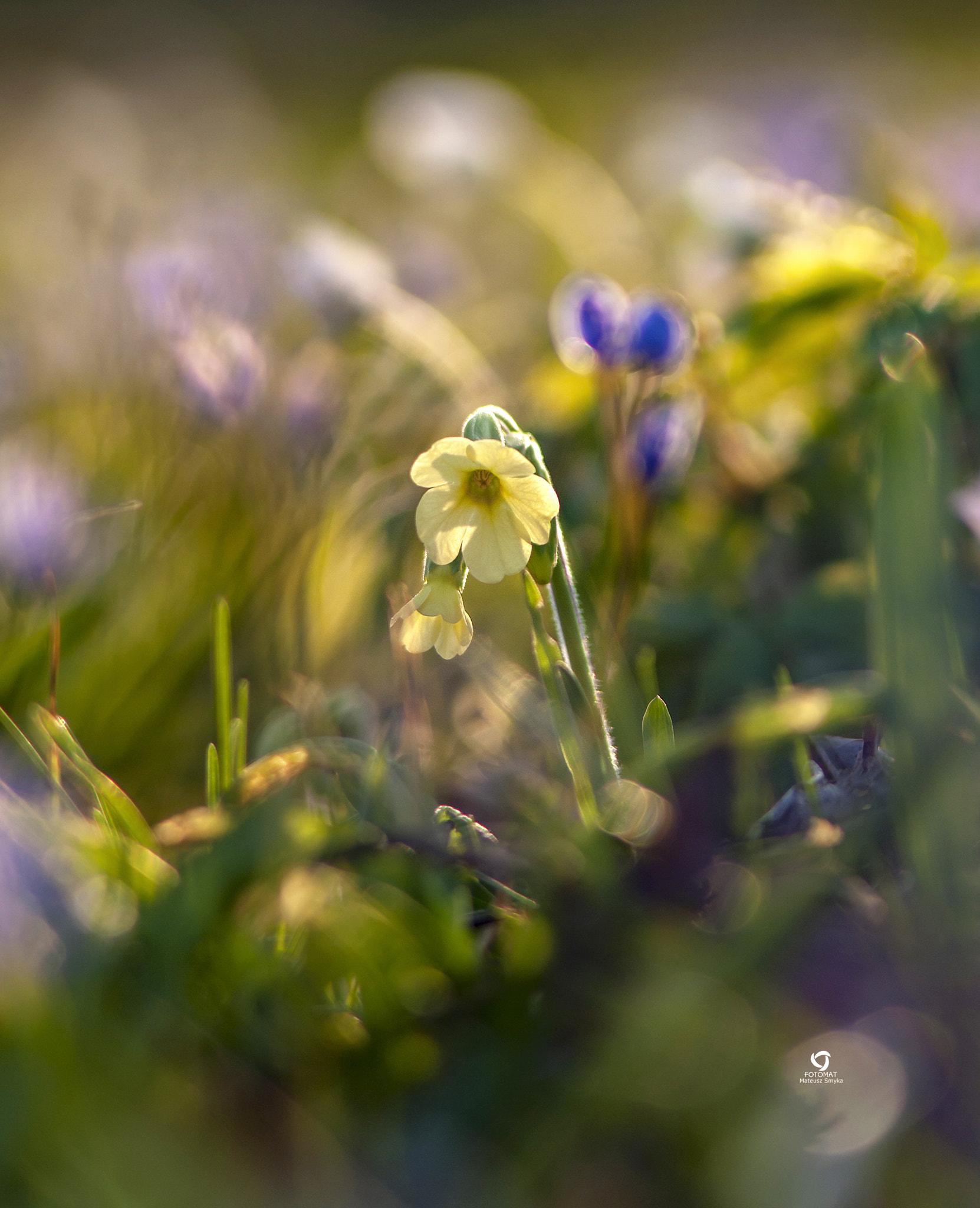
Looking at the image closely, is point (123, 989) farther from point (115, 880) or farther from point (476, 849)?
point (476, 849)

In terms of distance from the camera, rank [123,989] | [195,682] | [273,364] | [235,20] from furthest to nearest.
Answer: [235,20] → [273,364] → [195,682] → [123,989]

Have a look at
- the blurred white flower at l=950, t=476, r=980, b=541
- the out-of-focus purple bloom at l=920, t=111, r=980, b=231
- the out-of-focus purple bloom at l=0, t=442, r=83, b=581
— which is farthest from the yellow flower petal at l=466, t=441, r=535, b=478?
the out-of-focus purple bloom at l=920, t=111, r=980, b=231

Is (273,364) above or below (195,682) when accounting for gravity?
above

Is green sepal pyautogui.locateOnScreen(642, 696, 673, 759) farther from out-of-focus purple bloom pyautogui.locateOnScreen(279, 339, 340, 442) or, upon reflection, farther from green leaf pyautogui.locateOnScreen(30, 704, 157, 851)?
out-of-focus purple bloom pyautogui.locateOnScreen(279, 339, 340, 442)

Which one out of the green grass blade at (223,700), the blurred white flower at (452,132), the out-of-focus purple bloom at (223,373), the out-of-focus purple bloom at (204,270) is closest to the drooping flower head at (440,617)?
the green grass blade at (223,700)

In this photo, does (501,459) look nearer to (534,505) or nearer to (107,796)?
(534,505)

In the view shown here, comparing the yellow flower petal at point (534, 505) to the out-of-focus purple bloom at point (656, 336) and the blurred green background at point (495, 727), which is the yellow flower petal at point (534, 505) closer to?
the blurred green background at point (495, 727)

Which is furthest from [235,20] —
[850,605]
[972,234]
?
[850,605]
